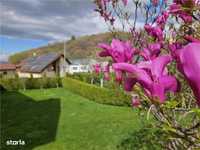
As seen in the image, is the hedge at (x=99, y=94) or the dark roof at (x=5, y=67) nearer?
the hedge at (x=99, y=94)

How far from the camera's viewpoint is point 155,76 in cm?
77

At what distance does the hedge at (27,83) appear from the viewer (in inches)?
859

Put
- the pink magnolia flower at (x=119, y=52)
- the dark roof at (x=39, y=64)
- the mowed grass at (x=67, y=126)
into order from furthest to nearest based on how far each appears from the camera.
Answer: the dark roof at (x=39, y=64) < the mowed grass at (x=67, y=126) < the pink magnolia flower at (x=119, y=52)

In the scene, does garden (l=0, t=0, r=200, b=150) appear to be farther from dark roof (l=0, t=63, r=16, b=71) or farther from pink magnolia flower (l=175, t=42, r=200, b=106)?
dark roof (l=0, t=63, r=16, b=71)

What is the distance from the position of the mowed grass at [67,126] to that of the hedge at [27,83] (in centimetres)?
767

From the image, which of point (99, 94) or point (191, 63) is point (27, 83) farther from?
point (191, 63)

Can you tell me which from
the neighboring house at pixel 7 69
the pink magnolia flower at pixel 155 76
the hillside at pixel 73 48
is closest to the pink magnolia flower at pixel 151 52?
the pink magnolia flower at pixel 155 76

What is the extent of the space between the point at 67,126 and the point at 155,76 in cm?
888

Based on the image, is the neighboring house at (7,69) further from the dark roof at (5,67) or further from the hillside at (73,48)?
the hillside at (73,48)

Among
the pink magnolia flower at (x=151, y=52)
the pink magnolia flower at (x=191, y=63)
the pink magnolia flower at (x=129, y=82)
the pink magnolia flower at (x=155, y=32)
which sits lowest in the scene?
the pink magnolia flower at (x=129, y=82)

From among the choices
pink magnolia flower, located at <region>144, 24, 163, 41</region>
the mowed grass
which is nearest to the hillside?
the mowed grass

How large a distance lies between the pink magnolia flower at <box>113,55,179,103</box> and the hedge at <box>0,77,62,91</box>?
21411mm

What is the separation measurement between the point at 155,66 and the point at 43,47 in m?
82.5

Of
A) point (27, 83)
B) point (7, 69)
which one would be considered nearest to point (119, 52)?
point (27, 83)
